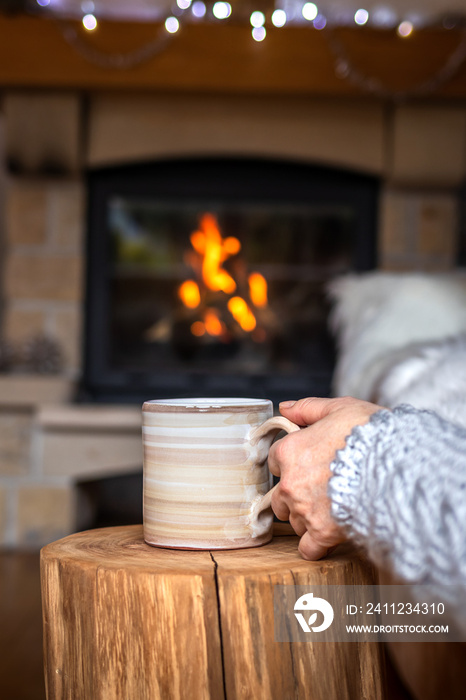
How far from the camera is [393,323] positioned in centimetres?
145

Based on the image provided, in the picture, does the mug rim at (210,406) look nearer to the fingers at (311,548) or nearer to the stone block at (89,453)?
the fingers at (311,548)

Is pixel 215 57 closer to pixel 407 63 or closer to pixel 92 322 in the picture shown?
pixel 407 63

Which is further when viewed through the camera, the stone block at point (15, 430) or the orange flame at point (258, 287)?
the orange flame at point (258, 287)

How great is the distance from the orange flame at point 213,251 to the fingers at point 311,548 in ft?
5.21

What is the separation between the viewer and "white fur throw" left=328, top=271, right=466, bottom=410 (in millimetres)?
1338

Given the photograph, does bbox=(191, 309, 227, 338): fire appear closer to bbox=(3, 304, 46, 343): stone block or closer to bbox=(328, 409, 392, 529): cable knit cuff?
bbox=(3, 304, 46, 343): stone block

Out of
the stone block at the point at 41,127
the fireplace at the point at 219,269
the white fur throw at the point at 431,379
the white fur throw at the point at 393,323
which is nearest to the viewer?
the white fur throw at the point at 431,379

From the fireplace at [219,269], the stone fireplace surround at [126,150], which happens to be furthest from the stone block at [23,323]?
the fireplace at [219,269]

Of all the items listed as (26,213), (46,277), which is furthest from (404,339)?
(26,213)

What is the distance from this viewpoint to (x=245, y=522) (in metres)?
0.54

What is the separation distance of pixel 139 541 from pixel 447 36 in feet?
5.90

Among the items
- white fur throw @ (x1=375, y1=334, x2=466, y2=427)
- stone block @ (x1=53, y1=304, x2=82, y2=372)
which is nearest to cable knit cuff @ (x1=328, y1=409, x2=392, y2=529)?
white fur throw @ (x1=375, y1=334, x2=466, y2=427)

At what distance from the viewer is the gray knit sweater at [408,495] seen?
16.4 inches

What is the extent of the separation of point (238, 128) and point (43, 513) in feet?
4.06
